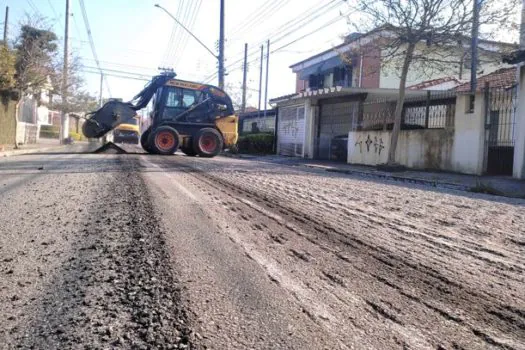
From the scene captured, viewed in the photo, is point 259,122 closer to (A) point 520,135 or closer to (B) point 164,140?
(B) point 164,140

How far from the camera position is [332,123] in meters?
24.2

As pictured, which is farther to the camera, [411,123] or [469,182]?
[411,123]

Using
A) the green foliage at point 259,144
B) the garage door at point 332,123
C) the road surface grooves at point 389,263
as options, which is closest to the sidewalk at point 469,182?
the road surface grooves at point 389,263

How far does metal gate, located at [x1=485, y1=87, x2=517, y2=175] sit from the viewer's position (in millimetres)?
14070

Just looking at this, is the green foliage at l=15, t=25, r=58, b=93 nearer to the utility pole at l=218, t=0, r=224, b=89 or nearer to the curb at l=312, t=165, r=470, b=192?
the utility pole at l=218, t=0, r=224, b=89

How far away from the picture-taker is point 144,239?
4559 millimetres

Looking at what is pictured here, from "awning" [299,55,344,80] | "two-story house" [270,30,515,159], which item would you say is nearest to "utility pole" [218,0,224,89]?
"two-story house" [270,30,515,159]

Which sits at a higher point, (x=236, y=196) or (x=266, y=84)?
(x=266, y=84)

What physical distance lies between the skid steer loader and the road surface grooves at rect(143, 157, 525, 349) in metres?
12.4

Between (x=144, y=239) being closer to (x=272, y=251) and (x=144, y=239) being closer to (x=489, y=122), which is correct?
(x=272, y=251)

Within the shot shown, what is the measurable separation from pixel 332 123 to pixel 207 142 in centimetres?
707

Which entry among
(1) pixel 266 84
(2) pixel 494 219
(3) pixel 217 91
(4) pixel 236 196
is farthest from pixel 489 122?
(1) pixel 266 84

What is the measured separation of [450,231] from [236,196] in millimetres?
3407

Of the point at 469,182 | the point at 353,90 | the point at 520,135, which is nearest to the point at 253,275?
the point at 469,182
